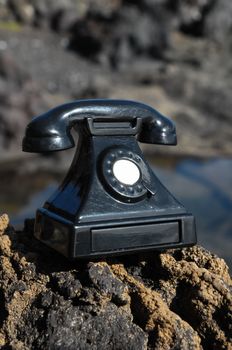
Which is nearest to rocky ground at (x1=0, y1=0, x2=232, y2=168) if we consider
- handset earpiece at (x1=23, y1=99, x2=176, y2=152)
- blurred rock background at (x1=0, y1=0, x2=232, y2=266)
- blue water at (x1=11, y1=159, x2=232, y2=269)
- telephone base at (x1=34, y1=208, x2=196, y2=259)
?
blurred rock background at (x1=0, y1=0, x2=232, y2=266)

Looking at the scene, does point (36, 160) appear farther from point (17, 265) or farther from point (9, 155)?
point (17, 265)

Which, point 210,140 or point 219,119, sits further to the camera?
point 219,119

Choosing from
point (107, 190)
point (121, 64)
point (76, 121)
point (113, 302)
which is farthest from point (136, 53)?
point (113, 302)

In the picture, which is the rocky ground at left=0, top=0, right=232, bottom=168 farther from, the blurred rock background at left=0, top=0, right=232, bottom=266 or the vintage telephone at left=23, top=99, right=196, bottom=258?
the vintage telephone at left=23, top=99, right=196, bottom=258

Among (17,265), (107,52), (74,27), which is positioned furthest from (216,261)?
(74,27)

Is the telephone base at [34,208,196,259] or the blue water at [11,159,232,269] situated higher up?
the blue water at [11,159,232,269]

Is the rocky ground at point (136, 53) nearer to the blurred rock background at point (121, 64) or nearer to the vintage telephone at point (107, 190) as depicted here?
the blurred rock background at point (121, 64)
